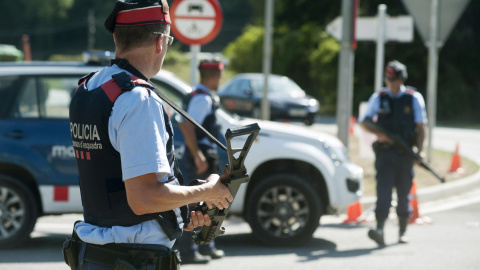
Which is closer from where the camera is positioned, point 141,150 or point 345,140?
point 141,150

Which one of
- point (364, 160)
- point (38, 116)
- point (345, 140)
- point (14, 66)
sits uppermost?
point (14, 66)

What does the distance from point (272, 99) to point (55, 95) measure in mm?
16105

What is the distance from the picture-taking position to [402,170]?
25.2 feet

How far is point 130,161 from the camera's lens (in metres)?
2.48

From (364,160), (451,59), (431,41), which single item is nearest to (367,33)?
(431,41)

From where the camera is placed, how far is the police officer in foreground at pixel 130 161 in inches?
98.9

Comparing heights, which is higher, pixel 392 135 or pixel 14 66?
pixel 14 66

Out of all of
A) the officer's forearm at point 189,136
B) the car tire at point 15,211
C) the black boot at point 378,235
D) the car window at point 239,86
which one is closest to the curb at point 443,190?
the black boot at point 378,235

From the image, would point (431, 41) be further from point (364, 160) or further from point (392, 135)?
point (392, 135)

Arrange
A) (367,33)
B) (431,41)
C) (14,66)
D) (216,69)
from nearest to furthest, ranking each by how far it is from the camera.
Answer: (216,69) → (14,66) → (367,33) → (431,41)

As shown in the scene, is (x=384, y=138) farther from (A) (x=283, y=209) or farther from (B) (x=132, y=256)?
(B) (x=132, y=256)

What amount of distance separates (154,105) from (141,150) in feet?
0.54

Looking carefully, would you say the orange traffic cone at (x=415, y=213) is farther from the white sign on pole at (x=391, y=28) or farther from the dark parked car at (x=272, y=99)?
the dark parked car at (x=272, y=99)

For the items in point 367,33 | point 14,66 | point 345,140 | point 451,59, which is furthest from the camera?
point 451,59
